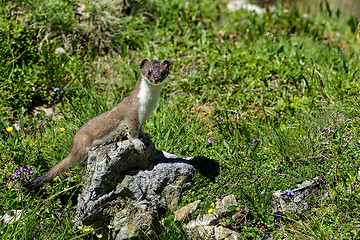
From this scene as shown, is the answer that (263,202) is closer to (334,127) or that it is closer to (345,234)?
(345,234)

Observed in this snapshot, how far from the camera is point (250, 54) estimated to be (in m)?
7.21

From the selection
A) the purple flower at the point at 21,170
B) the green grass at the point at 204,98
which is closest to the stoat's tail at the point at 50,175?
the green grass at the point at 204,98

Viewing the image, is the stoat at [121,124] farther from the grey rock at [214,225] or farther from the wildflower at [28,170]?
the grey rock at [214,225]

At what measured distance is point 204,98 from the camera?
6.53 metres

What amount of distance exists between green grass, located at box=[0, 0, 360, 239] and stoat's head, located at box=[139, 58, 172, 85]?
3.98ft

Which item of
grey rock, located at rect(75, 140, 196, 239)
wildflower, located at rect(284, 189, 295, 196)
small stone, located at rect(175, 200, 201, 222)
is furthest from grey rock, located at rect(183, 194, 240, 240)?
wildflower, located at rect(284, 189, 295, 196)

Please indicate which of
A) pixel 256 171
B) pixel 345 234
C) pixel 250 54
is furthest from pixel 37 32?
pixel 345 234

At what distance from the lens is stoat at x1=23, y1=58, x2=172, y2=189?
4.72 meters

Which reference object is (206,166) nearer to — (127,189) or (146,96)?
(127,189)

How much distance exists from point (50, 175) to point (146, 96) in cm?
136

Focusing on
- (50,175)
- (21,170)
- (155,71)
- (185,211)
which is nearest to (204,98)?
(155,71)

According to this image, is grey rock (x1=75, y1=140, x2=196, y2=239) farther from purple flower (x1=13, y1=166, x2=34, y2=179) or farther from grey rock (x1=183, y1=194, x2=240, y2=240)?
purple flower (x1=13, y1=166, x2=34, y2=179)

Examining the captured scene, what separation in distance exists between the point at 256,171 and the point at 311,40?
358 centimetres

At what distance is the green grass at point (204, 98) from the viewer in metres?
4.56
